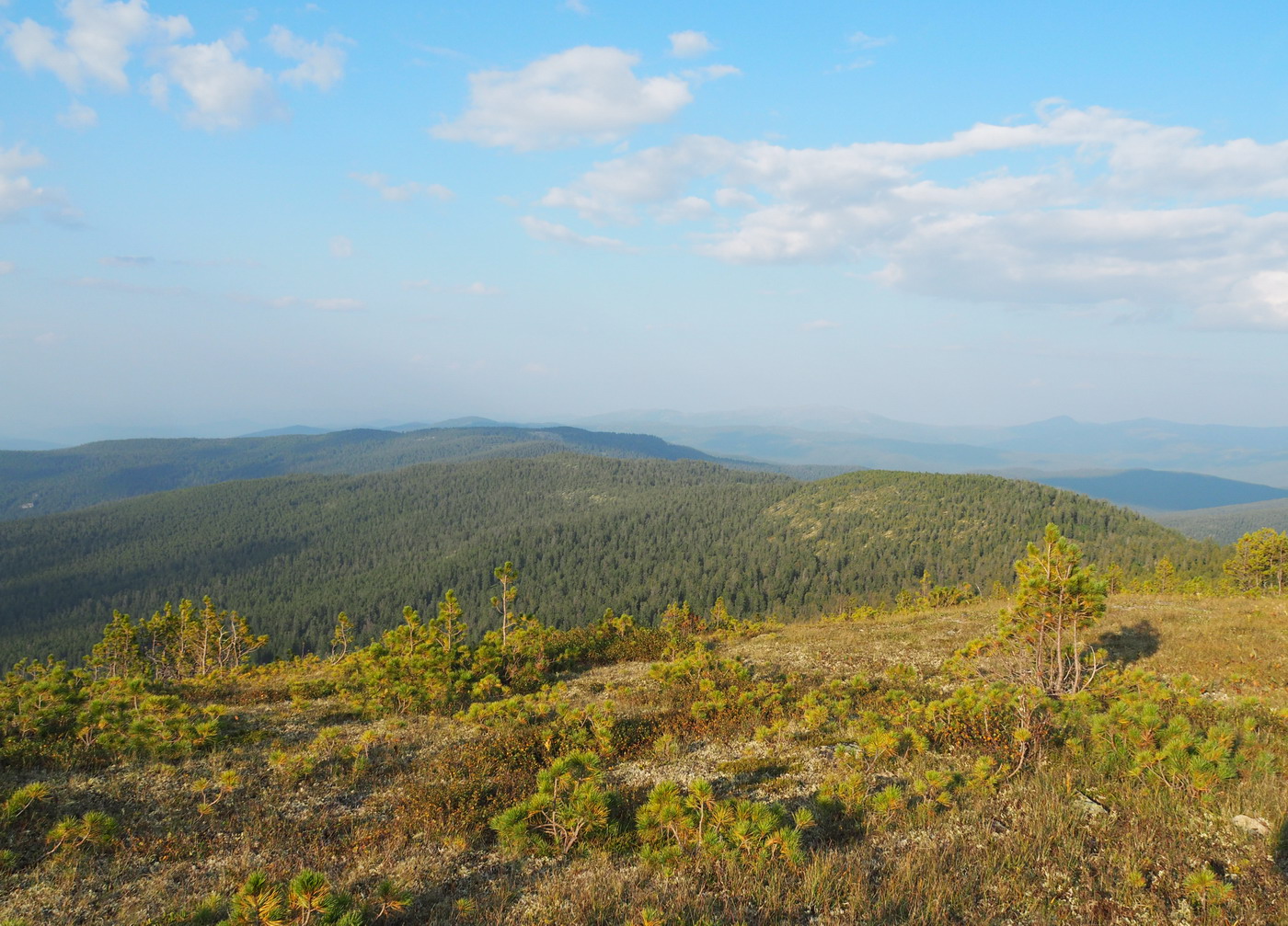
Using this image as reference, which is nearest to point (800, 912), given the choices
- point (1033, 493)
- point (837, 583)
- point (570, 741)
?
point (570, 741)

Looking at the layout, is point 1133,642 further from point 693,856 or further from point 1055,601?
point 693,856

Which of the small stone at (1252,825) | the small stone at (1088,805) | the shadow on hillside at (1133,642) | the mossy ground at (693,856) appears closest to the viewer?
the mossy ground at (693,856)

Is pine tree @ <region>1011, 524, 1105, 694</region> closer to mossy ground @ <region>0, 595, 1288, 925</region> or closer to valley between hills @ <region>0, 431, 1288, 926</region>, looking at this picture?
valley between hills @ <region>0, 431, 1288, 926</region>

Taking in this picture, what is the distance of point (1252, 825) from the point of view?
8.70 m

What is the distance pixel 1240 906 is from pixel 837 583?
526 feet

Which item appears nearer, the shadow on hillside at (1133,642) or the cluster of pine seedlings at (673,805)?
the cluster of pine seedlings at (673,805)

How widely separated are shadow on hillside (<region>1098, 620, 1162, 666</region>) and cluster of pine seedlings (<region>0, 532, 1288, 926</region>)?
714 centimetres

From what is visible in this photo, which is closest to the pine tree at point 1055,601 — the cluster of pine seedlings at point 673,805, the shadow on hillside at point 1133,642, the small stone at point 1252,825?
the cluster of pine seedlings at point 673,805

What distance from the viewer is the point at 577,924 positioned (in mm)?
7152

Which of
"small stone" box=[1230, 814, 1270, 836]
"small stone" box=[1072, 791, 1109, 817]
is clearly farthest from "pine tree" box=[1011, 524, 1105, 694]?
"small stone" box=[1230, 814, 1270, 836]

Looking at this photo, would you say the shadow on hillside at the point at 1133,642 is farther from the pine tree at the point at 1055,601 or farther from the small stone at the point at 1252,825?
the small stone at the point at 1252,825

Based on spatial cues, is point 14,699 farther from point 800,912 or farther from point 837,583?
point 837,583

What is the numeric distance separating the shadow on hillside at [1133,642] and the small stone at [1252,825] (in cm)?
1619

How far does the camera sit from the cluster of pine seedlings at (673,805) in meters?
7.61
